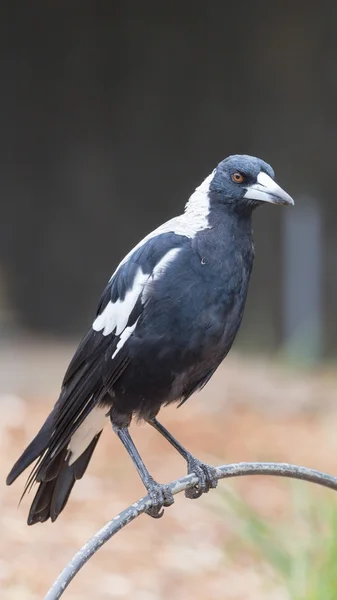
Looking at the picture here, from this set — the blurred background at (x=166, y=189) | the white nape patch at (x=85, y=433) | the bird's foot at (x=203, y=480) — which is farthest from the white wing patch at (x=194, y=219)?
the blurred background at (x=166, y=189)

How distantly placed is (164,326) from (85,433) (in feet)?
1.07

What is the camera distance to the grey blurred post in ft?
14.5

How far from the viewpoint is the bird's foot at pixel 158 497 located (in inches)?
60.4

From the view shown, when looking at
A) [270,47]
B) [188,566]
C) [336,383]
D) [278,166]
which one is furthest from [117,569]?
[270,47]

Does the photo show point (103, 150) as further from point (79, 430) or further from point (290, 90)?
point (79, 430)

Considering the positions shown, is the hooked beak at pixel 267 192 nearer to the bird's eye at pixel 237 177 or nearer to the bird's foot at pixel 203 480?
the bird's eye at pixel 237 177

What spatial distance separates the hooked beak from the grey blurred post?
9.44ft

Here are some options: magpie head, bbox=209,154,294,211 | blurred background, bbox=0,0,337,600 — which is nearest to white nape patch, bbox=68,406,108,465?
magpie head, bbox=209,154,294,211

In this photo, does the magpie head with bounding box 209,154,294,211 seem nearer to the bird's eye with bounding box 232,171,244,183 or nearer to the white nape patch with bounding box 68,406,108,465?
the bird's eye with bounding box 232,171,244,183

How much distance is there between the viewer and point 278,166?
4469mm

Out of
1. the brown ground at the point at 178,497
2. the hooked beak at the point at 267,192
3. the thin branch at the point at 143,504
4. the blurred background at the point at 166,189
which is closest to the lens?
the thin branch at the point at 143,504

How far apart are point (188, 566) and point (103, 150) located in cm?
296

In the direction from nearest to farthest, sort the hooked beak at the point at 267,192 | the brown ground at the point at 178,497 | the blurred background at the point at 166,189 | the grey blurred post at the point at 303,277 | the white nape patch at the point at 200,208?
the hooked beak at the point at 267,192 → the white nape patch at the point at 200,208 → the brown ground at the point at 178,497 → the blurred background at the point at 166,189 → the grey blurred post at the point at 303,277

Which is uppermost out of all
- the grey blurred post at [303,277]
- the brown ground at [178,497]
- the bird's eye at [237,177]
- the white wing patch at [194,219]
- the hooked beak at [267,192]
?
the grey blurred post at [303,277]
